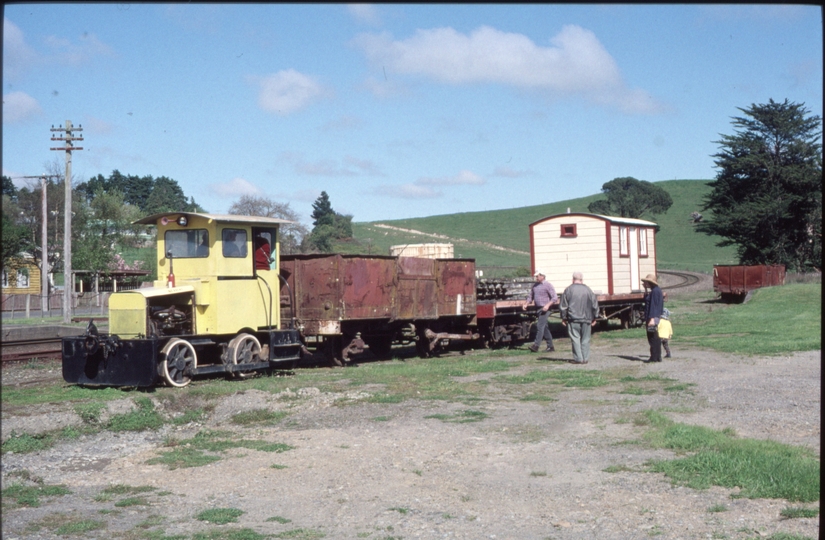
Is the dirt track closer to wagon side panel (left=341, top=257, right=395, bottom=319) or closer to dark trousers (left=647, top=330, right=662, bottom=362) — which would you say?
dark trousers (left=647, top=330, right=662, bottom=362)

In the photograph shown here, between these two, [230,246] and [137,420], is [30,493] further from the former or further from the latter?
[230,246]

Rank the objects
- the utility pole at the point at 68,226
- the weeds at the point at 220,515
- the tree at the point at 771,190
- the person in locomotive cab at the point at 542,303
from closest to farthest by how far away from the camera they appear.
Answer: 1. the weeds at the point at 220,515
2. the person in locomotive cab at the point at 542,303
3. the utility pole at the point at 68,226
4. the tree at the point at 771,190

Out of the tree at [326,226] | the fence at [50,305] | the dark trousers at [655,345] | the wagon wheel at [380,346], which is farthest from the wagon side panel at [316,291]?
the tree at [326,226]

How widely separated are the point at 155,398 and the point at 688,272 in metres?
64.0

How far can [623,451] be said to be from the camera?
8.92m

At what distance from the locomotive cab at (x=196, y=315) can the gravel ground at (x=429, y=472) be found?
1542mm

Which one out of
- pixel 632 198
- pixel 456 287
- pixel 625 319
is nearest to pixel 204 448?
pixel 456 287

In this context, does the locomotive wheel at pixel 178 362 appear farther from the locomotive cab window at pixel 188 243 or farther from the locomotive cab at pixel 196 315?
the locomotive cab window at pixel 188 243

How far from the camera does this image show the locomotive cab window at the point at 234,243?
1438 centimetres

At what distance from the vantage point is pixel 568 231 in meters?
24.4

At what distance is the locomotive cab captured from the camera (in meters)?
13.1

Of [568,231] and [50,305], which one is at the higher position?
[568,231]

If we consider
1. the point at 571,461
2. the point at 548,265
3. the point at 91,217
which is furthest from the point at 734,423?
the point at 91,217

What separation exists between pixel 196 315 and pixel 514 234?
90750 mm
